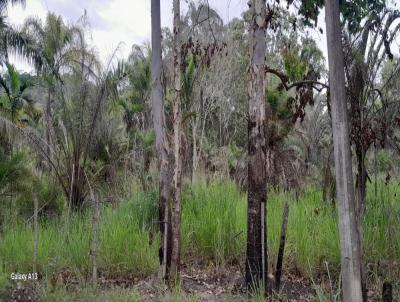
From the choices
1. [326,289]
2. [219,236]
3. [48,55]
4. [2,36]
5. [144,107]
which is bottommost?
[326,289]

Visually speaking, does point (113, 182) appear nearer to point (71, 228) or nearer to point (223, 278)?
point (71, 228)

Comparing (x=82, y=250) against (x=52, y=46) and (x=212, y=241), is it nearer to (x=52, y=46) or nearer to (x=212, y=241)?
(x=212, y=241)

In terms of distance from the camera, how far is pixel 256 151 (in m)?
6.60

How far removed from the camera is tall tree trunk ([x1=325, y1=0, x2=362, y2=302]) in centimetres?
454

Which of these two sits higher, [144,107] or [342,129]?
[144,107]

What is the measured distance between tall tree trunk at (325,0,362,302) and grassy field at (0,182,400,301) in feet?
7.70

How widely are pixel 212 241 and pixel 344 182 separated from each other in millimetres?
4071

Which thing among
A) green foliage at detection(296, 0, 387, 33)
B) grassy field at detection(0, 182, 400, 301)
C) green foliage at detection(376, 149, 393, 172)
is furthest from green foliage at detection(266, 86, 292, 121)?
green foliage at detection(296, 0, 387, 33)

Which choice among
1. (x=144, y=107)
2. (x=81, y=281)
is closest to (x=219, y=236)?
(x=81, y=281)

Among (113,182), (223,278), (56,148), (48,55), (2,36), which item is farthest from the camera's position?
(2,36)

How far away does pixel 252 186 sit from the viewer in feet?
21.6

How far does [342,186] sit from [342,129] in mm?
527

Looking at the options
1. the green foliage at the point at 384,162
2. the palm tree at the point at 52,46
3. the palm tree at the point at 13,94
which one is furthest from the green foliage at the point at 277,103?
the palm tree at the point at 13,94

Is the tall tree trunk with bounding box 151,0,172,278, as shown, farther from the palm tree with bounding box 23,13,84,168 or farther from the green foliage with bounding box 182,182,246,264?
the palm tree with bounding box 23,13,84,168
